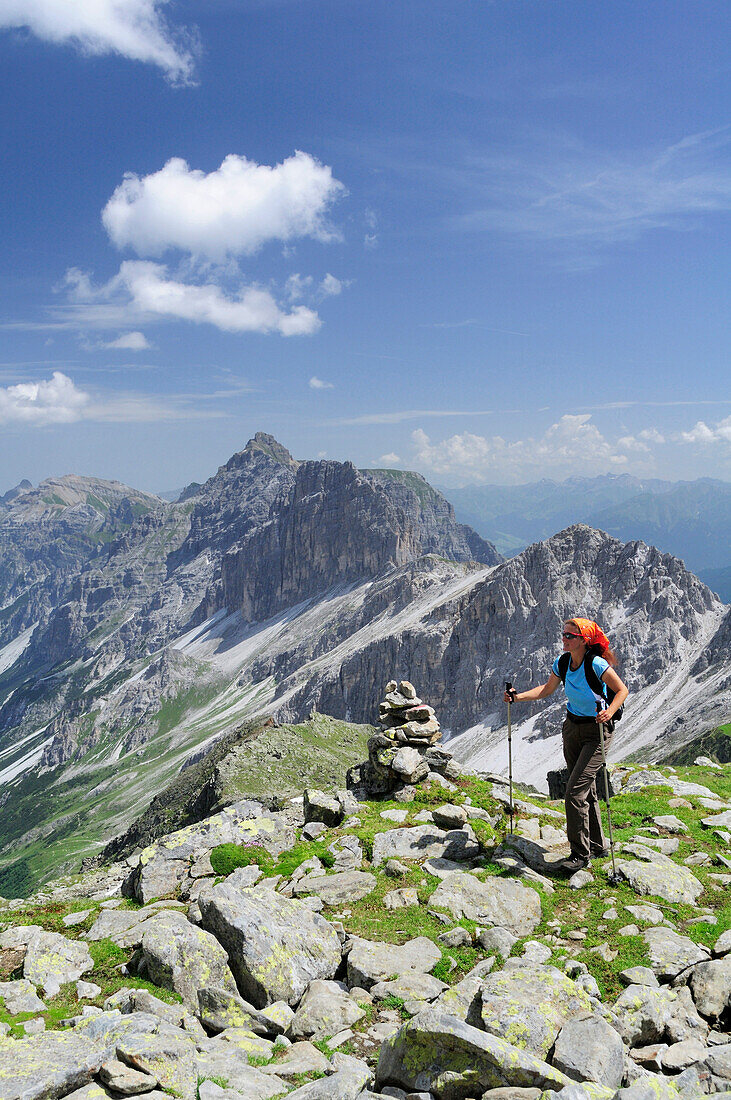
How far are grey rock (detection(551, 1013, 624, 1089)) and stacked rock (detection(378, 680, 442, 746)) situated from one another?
16.8 metres

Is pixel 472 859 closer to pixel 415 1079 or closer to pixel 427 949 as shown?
pixel 427 949

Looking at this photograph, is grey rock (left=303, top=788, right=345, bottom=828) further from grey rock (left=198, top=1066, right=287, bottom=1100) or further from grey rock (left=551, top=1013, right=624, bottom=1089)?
grey rock (left=551, top=1013, right=624, bottom=1089)

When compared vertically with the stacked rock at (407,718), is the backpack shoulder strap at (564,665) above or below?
above

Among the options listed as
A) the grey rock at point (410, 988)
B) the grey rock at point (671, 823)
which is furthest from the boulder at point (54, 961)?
the grey rock at point (671, 823)

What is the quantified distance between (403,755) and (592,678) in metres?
10.4

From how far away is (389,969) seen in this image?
11.5 metres

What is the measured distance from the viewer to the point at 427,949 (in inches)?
481

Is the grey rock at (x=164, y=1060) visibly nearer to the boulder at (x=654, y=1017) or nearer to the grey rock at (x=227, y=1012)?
the grey rock at (x=227, y=1012)

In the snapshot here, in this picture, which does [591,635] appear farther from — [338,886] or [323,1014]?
[323,1014]

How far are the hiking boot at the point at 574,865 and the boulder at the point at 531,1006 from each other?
239 inches

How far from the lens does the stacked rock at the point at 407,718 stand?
2531 cm

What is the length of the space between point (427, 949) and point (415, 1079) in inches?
188

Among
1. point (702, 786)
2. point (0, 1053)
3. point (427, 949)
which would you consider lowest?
point (702, 786)

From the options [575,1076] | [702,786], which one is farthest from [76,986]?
[702,786]
